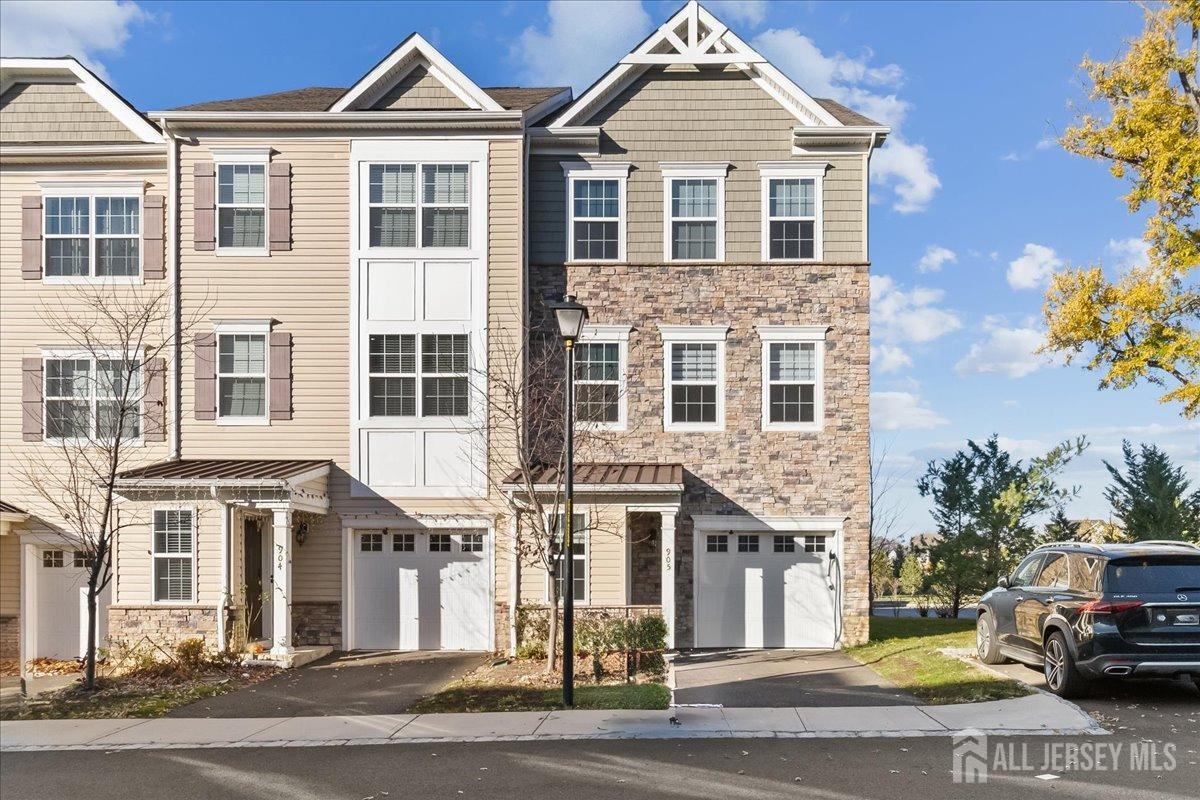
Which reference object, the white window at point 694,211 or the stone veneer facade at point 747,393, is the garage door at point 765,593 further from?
the white window at point 694,211

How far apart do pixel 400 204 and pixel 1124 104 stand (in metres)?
15.2

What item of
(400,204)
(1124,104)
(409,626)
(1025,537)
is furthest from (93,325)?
(1124,104)

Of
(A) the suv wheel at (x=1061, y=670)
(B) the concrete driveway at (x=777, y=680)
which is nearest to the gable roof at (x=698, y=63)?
(B) the concrete driveway at (x=777, y=680)

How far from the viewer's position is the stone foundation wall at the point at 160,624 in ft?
55.2

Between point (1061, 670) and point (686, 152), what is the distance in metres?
11.6

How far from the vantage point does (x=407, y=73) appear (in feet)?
61.9

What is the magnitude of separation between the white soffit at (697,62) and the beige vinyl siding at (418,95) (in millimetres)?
2030

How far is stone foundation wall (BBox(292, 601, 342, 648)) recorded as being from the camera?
18.4 metres

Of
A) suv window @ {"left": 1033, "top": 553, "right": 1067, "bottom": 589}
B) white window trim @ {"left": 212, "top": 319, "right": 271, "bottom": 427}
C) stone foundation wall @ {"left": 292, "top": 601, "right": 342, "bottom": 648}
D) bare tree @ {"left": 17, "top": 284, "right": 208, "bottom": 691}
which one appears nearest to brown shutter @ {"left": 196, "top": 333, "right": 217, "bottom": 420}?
white window trim @ {"left": 212, "top": 319, "right": 271, "bottom": 427}

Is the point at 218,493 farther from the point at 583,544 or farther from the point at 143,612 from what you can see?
the point at 583,544

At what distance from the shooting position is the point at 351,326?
736 inches

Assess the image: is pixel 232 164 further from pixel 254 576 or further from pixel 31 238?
pixel 254 576

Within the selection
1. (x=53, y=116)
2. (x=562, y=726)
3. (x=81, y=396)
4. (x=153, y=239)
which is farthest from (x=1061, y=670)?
(x=53, y=116)

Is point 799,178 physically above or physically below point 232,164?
below
